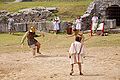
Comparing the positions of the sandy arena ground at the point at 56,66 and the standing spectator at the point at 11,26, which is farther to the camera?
the standing spectator at the point at 11,26

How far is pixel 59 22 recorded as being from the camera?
125 feet

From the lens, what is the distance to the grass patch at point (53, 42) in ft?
93.7

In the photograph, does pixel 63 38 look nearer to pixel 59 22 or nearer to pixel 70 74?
pixel 59 22

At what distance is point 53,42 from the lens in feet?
104

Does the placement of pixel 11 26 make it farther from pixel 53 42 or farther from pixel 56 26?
pixel 53 42

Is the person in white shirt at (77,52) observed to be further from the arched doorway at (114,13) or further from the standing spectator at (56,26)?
the arched doorway at (114,13)

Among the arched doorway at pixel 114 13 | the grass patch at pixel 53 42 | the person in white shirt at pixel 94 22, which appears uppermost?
the arched doorway at pixel 114 13

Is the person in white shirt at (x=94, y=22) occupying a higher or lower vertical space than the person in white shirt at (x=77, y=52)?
higher

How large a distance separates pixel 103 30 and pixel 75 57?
675 inches

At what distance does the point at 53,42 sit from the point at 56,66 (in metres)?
10.9

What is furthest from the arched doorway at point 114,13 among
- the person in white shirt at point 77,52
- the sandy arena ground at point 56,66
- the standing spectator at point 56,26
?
the person in white shirt at point 77,52

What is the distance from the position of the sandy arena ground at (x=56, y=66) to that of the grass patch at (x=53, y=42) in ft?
6.88

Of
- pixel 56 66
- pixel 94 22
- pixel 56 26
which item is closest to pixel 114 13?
pixel 94 22

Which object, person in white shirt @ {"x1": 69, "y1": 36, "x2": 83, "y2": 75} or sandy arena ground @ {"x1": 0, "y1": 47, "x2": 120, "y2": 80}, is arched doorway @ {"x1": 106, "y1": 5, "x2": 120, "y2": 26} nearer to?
sandy arena ground @ {"x1": 0, "y1": 47, "x2": 120, "y2": 80}
